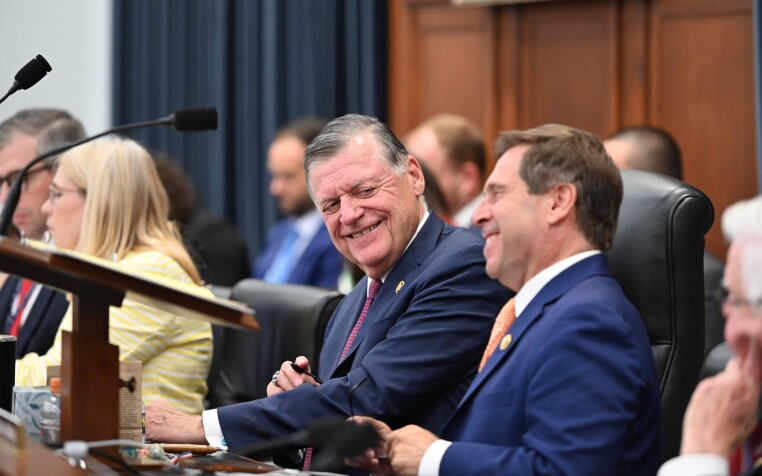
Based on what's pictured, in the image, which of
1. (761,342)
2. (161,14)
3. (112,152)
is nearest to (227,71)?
(161,14)

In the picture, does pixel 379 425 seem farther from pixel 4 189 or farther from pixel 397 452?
pixel 4 189

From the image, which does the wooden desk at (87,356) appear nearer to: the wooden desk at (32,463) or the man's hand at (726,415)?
the wooden desk at (32,463)

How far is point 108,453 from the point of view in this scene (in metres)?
1.97

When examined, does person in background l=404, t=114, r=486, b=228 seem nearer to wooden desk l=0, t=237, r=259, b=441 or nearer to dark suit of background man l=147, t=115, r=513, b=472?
dark suit of background man l=147, t=115, r=513, b=472

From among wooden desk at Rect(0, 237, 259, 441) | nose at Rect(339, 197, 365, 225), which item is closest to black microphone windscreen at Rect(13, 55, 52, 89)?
wooden desk at Rect(0, 237, 259, 441)

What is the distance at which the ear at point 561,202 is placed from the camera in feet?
6.97

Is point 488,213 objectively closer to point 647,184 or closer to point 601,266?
point 601,266

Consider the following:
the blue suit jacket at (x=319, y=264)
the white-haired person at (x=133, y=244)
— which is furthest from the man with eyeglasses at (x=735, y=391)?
the blue suit jacket at (x=319, y=264)

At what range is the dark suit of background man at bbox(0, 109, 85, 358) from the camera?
3371 mm

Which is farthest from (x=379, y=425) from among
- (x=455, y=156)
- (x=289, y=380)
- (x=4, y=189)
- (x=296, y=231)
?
(x=296, y=231)

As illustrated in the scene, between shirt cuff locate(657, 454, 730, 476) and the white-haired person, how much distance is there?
1693 mm

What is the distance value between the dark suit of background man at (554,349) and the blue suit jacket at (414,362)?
0.57 feet

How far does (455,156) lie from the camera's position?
5152 mm

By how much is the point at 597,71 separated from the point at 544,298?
3285mm
